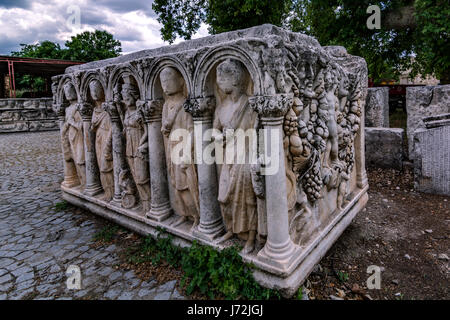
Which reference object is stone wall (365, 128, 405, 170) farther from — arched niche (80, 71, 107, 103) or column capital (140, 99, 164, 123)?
arched niche (80, 71, 107, 103)

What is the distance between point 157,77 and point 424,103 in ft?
17.7

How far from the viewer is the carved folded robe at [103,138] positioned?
4023 millimetres

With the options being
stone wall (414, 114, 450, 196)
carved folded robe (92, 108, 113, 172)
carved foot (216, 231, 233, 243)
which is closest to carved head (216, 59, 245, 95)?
carved foot (216, 231, 233, 243)

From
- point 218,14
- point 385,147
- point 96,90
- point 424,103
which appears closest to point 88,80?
point 96,90

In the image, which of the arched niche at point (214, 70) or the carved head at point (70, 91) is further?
the carved head at point (70, 91)

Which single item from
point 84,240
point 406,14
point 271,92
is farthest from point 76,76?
point 406,14

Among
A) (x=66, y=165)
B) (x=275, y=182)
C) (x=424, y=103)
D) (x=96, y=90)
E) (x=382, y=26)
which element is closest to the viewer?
(x=275, y=182)

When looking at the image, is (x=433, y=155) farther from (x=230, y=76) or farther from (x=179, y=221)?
(x=179, y=221)

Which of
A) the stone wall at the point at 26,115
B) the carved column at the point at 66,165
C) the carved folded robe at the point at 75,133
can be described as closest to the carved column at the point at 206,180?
the carved folded robe at the point at 75,133

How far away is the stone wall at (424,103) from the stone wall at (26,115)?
47.8ft

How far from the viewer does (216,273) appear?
2514 millimetres

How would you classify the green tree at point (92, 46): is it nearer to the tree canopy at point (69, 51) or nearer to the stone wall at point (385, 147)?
the tree canopy at point (69, 51)

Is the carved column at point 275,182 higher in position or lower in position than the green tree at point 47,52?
lower

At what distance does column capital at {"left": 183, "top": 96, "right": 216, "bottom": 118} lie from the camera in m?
2.72
